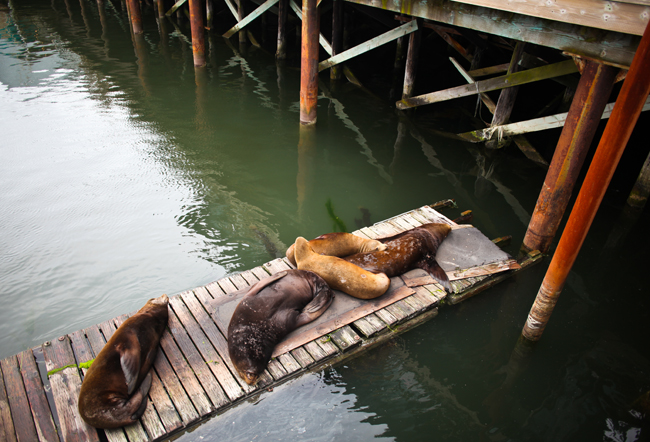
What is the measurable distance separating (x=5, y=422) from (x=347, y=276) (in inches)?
135

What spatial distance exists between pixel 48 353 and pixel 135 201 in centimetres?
364

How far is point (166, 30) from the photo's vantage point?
1823 centimetres

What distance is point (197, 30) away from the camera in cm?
1223

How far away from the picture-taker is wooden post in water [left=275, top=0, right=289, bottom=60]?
13.1 m

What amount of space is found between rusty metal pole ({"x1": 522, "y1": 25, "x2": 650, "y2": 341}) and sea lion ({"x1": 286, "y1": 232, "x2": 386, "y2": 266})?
2017 millimetres

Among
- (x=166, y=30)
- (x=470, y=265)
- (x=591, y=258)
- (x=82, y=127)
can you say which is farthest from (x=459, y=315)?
(x=166, y=30)

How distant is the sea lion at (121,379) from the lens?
3.40 m

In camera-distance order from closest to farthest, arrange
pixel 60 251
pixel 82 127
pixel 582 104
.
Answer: pixel 582 104 < pixel 60 251 < pixel 82 127

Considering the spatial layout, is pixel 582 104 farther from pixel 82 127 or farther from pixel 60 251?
pixel 82 127

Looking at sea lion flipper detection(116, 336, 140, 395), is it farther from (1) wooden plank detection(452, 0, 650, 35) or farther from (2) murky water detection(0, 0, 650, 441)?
(1) wooden plank detection(452, 0, 650, 35)

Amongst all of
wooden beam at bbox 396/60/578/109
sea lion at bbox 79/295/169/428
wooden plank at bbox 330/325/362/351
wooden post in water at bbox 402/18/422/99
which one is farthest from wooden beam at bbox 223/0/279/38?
sea lion at bbox 79/295/169/428

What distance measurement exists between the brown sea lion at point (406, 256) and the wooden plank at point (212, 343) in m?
1.82

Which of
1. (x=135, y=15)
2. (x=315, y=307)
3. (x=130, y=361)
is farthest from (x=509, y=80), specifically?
(x=135, y=15)

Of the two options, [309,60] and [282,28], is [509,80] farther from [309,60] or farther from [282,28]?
[282,28]
